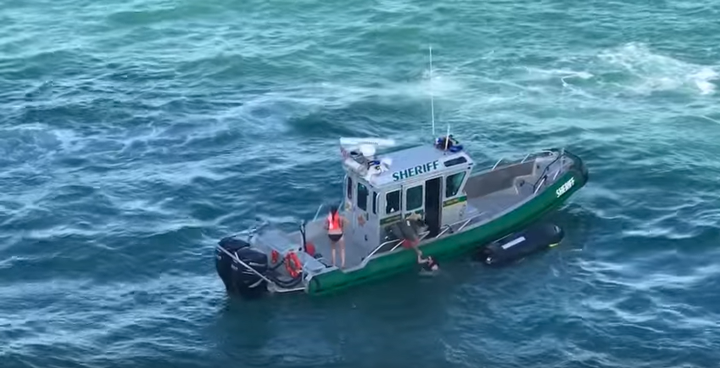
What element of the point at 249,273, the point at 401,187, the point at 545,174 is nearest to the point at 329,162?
the point at 545,174

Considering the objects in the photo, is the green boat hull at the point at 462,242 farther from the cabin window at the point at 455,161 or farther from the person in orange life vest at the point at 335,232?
the cabin window at the point at 455,161

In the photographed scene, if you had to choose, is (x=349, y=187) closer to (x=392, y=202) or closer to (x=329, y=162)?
(x=392, y=202)

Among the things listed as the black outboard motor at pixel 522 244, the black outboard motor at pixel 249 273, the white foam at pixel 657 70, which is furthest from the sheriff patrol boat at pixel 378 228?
the white foam at pixel 657 70

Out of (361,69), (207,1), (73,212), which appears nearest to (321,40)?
(361,69)

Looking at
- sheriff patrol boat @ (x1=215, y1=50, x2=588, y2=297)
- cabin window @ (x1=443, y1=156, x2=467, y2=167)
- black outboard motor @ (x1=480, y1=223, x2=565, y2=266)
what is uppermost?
cabin window @ (x1=443, y1=156, x2=467, y2=167)

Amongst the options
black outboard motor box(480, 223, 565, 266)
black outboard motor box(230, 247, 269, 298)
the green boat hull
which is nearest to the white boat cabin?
the green boat hull

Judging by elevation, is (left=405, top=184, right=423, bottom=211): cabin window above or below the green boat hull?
above

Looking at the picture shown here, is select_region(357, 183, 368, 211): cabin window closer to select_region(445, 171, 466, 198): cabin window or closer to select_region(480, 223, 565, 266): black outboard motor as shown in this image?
select_region(445, 171, 466, 198): cabin window
